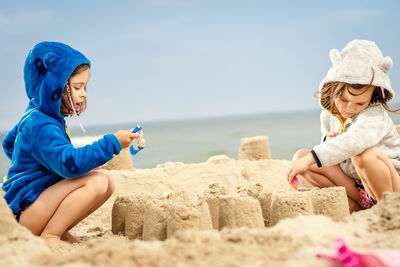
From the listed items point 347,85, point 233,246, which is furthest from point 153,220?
point 347,85

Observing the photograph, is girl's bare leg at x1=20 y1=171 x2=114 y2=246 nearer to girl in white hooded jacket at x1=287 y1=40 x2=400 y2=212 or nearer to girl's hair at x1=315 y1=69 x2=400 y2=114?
girl in white hooded jacket at x1=287 y1=40 x2=400 y2=212

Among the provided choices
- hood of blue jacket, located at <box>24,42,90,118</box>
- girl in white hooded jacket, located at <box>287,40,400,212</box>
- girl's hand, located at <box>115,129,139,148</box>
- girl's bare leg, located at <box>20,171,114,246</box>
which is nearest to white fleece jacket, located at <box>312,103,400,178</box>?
girl in white hooded jacket, located at <box>287,40,400,212</box>

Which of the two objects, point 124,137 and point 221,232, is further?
point 124,137

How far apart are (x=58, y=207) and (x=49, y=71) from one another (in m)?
0.69

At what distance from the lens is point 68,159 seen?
1.97 meters

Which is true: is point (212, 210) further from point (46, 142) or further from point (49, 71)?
point (49, 71)

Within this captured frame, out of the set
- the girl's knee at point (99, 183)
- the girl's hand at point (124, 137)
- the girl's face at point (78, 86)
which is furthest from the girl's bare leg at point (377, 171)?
the girl's face at point (78, 86)

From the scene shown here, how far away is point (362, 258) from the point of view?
3.87ft

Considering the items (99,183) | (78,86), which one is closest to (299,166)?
(99,183)

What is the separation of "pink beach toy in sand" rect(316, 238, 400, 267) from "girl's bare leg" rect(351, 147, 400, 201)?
44.7 inches

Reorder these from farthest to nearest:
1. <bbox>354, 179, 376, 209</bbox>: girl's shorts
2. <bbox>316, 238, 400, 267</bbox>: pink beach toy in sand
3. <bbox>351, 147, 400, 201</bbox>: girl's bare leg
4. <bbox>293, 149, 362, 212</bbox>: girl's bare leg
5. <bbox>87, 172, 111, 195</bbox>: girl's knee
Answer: <bbox>293, 149, 362, 212</bbox>: girl's bare leg, <bbox>354, 179, 376, 209</bbox>: girl's shorts, <bbox>351, 147, 400, 201</bbox>: girl's bare leg, <bbox>87, 172, 111, 195</bbox>: girl's knee, <bbox>316, 238, 400, 267</bbox>: pink beach toy in sand

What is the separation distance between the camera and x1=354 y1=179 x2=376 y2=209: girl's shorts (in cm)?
249

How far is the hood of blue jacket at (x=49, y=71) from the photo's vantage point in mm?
2094

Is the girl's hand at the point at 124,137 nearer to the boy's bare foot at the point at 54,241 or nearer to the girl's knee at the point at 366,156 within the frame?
the boy's bare foot at the point at 54,241
